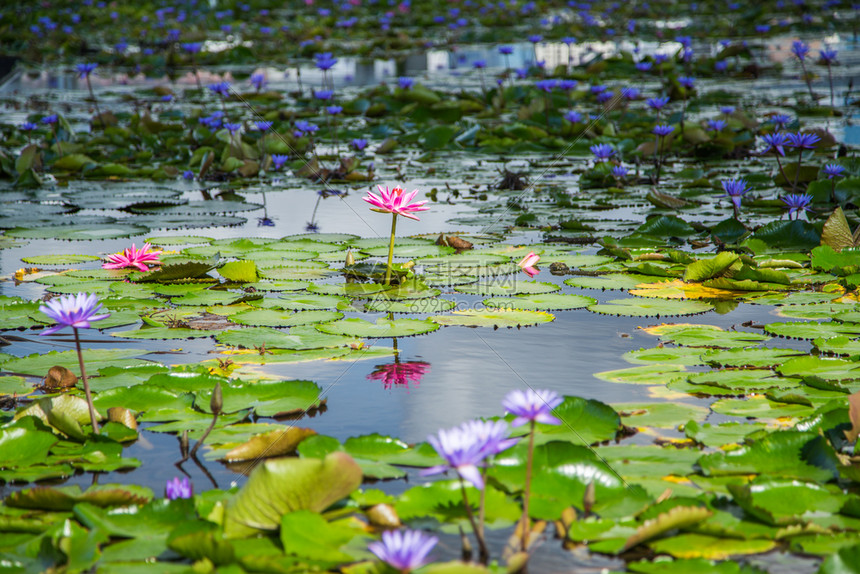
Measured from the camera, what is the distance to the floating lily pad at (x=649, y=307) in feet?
9.58

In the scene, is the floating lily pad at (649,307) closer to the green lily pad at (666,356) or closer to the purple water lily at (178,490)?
the green lily pad at (666,356)

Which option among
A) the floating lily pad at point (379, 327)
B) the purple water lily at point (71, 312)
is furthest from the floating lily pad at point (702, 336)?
the purple water lily at point (71, 312)

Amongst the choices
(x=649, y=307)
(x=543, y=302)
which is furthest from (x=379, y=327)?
(x=649, y=307)

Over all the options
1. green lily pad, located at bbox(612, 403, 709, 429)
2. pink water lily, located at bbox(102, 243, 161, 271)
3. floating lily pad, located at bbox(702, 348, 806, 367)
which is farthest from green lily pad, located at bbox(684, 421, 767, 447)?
pink water lily, located at bbox(102, 243, 161, 271)

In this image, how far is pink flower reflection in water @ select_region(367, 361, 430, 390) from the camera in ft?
7.71

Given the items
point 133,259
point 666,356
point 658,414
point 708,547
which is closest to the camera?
point 708,547

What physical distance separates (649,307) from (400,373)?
1.00 metres

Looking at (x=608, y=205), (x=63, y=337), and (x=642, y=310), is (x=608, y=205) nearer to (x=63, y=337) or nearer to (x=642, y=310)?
(x=642, y=310)

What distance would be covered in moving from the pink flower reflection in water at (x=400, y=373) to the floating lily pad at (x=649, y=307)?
770 mm

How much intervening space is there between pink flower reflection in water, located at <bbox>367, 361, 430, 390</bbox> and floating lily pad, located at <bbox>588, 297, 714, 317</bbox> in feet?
2.53

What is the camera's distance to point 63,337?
9.07 feet

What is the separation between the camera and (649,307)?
9.77ft

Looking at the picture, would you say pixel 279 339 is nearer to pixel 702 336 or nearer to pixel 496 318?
pixel 496 318

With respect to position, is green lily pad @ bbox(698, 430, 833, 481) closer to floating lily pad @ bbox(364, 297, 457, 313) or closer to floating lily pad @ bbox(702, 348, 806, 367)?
floating lily pad @ bbox(702, 348, 806, 367)
